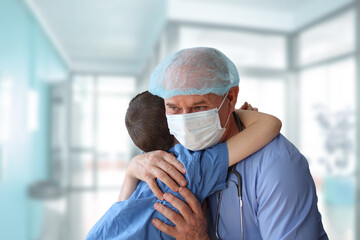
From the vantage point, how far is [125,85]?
3.39 meters

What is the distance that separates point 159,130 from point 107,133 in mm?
2394

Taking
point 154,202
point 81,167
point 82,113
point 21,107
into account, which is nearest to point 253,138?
point 154,202

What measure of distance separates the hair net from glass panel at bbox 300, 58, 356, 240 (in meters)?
2.76

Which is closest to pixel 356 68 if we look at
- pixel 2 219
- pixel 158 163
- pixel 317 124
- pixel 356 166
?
pixel 317 124

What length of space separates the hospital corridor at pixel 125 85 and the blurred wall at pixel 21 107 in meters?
0.02

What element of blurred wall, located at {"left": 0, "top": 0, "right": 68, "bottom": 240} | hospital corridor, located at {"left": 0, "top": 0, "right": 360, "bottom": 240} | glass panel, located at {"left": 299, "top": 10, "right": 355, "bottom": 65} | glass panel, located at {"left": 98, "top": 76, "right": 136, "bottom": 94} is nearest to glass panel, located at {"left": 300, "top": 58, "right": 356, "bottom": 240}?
hospital corridor, located at {"left": 0, "top": 0, "right": 360, "bottom": 240}

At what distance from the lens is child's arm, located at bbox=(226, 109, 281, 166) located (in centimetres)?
93

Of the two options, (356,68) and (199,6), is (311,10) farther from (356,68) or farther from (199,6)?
(199,6)

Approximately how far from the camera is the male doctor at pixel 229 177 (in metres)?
0.86

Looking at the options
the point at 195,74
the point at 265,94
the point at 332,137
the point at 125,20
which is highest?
the point at 125,20

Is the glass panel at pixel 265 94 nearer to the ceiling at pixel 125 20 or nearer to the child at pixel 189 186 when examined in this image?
the ceiling at pixel 125 20

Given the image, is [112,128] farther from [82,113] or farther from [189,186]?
[189,186]

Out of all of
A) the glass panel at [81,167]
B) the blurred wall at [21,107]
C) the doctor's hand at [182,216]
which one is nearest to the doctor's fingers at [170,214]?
the doctor's hand at [182,216]

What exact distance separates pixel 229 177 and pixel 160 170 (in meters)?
0.23
